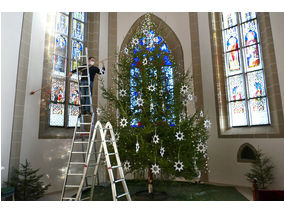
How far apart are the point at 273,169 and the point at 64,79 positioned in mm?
5137

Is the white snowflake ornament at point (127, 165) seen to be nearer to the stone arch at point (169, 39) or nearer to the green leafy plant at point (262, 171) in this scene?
the green leafy plant at point (262, 171)

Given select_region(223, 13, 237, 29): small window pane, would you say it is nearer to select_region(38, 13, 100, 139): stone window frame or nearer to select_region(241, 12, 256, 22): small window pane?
select_region(241, 12, 256, 22): small window pane

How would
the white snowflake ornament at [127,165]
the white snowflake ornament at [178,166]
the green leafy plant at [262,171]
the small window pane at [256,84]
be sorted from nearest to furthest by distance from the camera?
the white snowflake ornament at [178,166] → the white snowflake ornament at [127,165] → the green leafy plant at [262,171] → the small window pane at [256,84]

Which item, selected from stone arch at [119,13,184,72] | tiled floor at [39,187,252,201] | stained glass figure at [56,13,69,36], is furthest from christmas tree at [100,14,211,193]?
stained glass figure at [56,13,69,36]

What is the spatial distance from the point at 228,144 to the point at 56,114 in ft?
13.7

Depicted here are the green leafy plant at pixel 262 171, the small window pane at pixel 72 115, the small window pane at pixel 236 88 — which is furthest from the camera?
the small window pane at pixel 236 88

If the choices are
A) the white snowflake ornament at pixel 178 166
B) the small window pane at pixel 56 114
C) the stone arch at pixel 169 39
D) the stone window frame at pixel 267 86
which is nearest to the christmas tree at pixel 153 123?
the white snowflake ornament at pixel 178 166

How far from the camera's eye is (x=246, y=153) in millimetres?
4859

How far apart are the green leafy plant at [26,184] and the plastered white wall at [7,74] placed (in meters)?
0.18

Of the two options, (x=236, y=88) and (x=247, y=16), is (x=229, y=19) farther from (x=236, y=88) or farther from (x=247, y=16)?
(x=236, y=88)

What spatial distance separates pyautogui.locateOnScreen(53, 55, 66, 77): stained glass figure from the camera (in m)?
5.05

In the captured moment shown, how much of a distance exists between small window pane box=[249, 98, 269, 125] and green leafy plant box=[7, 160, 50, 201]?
479cm

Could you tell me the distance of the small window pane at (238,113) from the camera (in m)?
5.21

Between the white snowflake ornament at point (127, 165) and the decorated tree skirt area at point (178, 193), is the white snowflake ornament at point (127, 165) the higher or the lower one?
the higher one
